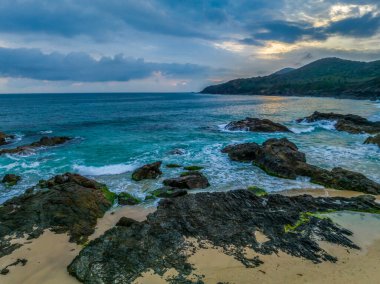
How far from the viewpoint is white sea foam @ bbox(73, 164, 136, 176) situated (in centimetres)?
2308

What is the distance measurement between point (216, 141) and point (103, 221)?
24.2 meters

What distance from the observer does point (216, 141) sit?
36.2 m

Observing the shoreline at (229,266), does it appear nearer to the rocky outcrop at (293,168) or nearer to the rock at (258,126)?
the rocky outcrop at (293,168)

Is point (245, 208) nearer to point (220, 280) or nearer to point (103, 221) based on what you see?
point (220, 280)

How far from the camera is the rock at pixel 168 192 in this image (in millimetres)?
16625

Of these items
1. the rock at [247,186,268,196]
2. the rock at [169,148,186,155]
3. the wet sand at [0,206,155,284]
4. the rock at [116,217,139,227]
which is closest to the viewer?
the wet sand at [0,206,155,284]

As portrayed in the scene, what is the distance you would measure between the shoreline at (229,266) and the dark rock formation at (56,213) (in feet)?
2.62

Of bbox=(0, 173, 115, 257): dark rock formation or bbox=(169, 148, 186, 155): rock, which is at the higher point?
bbox=(0, 173, 115, 257): dark rock formation

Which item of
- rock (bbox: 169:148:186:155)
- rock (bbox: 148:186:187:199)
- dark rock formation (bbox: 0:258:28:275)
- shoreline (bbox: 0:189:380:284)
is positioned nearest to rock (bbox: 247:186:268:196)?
rock (bbox: 148:186:187:199)

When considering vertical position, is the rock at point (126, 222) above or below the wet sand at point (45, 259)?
above

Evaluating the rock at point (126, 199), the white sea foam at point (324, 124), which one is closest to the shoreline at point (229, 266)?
the rock at point (126, 199)

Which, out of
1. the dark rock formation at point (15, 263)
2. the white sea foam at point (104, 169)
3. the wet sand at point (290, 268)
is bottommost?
the white sea foam at point (104, 169)

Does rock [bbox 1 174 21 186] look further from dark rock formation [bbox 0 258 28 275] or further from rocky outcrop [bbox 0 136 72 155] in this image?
dark rock formation [bbox 0 258 28 275]

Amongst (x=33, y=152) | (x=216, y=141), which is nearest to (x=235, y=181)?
(x=216, y=141)
